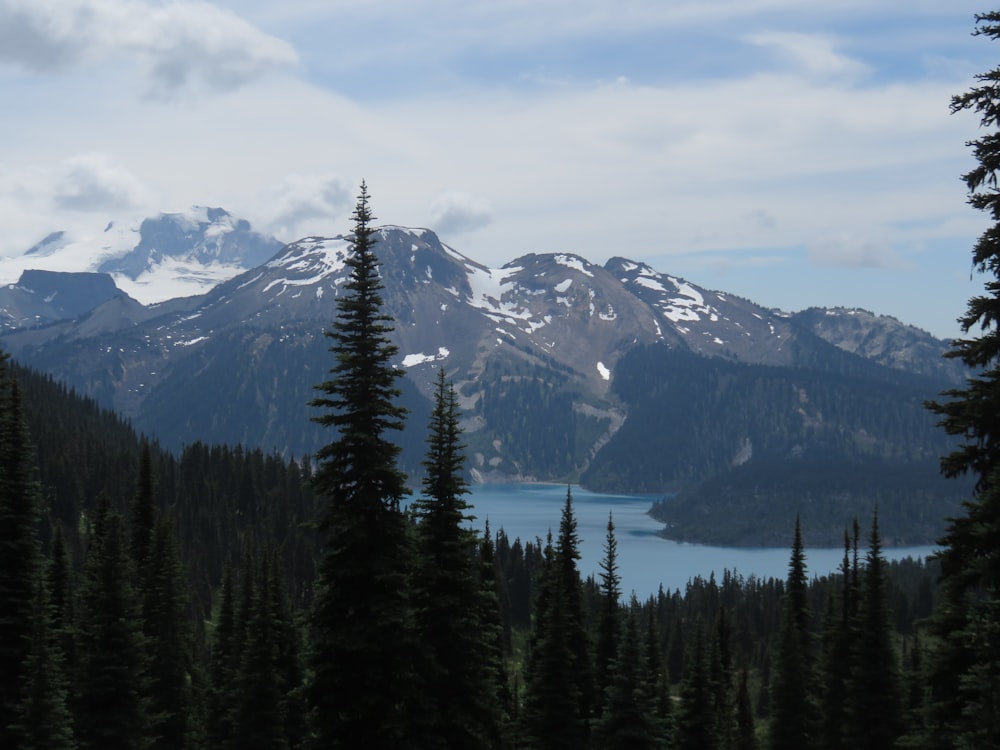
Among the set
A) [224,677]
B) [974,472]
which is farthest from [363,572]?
[224,677]

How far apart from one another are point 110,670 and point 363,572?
22.2 metres

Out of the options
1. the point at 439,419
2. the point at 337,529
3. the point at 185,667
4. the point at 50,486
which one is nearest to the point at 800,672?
the point at 185,667

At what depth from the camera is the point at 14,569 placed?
39906mm

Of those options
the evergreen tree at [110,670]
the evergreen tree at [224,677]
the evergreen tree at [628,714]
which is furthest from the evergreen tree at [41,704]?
the evergreen tree at [628,714]

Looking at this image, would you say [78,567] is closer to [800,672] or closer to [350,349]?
[800,672]

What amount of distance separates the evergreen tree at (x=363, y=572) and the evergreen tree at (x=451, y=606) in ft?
9.50

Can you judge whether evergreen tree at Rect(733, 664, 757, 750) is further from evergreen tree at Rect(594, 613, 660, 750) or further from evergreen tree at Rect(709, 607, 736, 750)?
evergreen tree at Rect(594, 613, 660, 750)

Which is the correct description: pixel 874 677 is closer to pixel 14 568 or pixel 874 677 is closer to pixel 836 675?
pixel 836 675

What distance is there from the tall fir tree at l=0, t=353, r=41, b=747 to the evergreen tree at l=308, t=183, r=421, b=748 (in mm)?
15073

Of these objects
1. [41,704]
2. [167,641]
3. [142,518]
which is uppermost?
[142,518]

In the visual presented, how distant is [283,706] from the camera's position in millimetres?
56281

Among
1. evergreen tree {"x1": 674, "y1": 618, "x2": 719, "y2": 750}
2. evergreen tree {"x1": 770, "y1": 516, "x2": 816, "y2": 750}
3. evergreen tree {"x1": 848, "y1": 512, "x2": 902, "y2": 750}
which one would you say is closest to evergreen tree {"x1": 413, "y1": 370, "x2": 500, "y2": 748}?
evergreen tree {"x1": 674, "y1": 618, "x2": 719, "y2": 750}

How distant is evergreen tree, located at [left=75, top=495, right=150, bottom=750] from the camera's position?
1812 inches

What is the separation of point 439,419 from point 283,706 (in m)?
28.0
